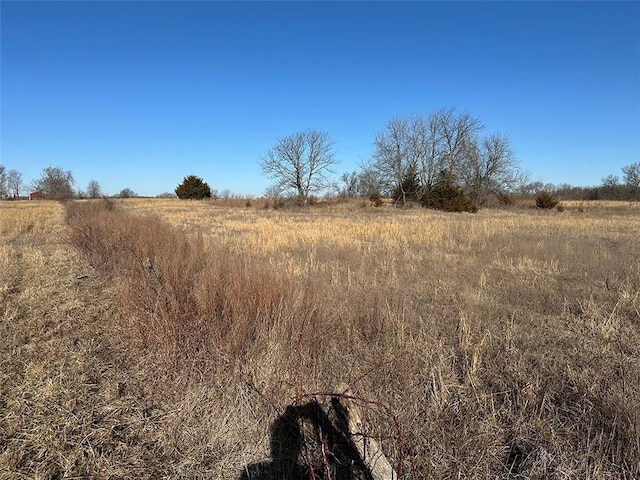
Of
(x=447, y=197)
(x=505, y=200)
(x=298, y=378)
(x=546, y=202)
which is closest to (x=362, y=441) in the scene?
(x=298, y=378)

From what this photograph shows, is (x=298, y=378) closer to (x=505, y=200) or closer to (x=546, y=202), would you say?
(x=546, y=202)

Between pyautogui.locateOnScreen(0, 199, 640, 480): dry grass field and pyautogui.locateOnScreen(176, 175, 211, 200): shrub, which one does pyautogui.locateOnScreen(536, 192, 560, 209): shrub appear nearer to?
pyautogui.locateOnScreen(0, 199, 640, 480): dry grass field

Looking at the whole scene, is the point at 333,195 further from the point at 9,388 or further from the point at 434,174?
the point at 9,388

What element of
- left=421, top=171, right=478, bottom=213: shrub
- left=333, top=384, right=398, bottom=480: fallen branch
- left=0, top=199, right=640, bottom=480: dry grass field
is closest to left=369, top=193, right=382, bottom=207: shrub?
left=421, top=171, right=478, bottom=213: shrub

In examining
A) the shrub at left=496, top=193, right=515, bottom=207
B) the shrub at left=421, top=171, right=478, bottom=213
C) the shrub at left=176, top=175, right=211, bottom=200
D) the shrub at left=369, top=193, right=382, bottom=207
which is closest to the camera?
the shrub at left=421, top=171, right=478, bottom=213

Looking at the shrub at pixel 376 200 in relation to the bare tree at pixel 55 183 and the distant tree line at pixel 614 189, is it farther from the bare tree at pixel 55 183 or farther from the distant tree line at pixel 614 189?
the bare tree at pixel 55 183

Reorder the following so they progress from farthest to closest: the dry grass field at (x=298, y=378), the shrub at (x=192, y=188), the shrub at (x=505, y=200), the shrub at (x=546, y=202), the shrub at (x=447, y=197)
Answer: the shrub at (x=192, y=188) → the shrub at (x=505, y=200) → the shrub at (x=546, y=202) → the shrub at (x=447, y=197) → the dry grass field at (x=298, y=378)

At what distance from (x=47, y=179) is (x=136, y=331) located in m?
101

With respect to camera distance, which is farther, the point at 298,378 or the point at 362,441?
the point at 298,378

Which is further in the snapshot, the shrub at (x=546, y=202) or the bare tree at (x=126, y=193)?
the bare tree at (x=126, y=193)

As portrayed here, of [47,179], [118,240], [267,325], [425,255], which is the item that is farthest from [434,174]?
[47,179]

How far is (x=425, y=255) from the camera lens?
35.0 ft

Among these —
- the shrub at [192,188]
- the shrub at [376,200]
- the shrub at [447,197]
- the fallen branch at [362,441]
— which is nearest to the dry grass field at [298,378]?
the fallen branch at [362,441]

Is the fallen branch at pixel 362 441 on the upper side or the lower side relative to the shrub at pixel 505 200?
lower
